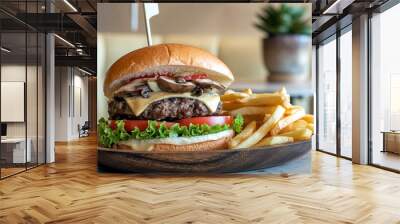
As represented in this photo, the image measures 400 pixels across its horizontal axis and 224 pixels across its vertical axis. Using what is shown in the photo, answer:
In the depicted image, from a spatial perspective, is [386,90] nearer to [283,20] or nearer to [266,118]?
[283,20]

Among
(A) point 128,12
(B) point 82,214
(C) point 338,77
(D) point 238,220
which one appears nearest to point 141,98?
(A) point 128,12

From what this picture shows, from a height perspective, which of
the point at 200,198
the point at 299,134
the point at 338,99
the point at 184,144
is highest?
the point at 338,99

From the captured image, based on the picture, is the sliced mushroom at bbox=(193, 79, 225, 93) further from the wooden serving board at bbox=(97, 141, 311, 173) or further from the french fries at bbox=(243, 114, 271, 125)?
the wooden serving board at bbox=(97, 141, 311, 173)

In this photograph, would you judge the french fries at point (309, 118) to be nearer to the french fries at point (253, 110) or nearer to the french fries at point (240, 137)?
the french fries at point (253, 110)

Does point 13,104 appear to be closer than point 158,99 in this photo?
No

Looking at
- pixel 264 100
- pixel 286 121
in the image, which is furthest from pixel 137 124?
pixel 286 121
